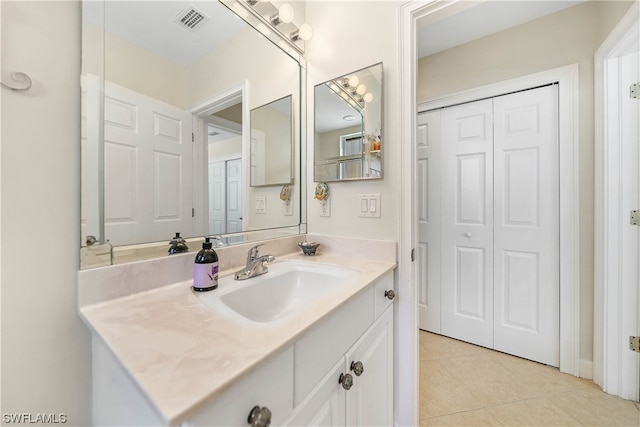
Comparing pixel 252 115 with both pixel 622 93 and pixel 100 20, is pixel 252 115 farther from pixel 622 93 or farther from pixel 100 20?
pixel 622 93

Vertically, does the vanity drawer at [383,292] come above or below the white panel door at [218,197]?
below

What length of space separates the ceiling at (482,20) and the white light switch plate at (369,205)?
110 centimetres

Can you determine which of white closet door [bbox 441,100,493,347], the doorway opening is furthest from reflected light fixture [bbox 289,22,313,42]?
white closet door [bbox 441,100,493,347]

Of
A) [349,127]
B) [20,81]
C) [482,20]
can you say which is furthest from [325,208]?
[482,20]

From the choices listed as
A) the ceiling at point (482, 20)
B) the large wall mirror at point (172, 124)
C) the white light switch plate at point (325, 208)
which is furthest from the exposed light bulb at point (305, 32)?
the white light switch plate at point (325, 208)

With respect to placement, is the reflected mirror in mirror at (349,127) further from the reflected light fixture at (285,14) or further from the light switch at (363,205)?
the reflected light fixture at (285,14)

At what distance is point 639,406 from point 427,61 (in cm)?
262

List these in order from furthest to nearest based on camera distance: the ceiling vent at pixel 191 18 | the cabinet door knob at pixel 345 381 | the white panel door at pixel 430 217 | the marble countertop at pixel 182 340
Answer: the white panel door at pixel 430 217
the ceiling vent at pixel 191 18
the cabinet door knob at pixel 345 381
the marble countertop at pixel 182 340

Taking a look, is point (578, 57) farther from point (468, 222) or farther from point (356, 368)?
point (356, 368)

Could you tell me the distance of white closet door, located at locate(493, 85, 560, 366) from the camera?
1.66 metres

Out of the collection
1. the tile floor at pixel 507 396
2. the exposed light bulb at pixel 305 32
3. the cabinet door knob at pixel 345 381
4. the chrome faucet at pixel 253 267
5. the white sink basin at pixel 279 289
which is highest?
the exposed light bulb at pixel 305 32

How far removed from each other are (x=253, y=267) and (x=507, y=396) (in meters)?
1.71

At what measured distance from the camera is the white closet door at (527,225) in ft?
5.45

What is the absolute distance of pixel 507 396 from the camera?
145 cm
